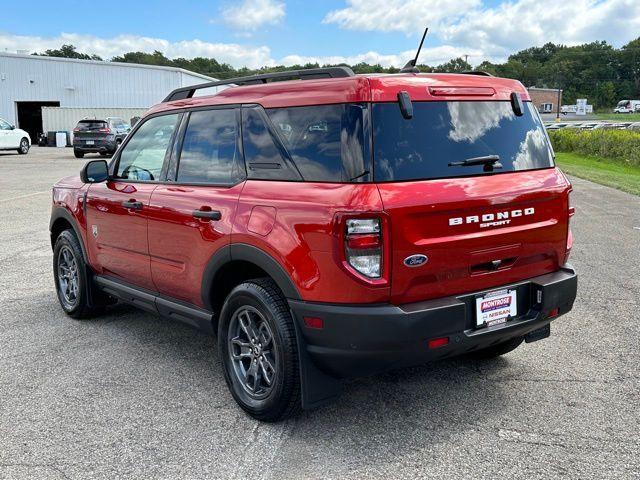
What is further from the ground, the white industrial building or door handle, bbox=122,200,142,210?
the white industrial building

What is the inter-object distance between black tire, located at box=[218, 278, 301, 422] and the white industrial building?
143 ft

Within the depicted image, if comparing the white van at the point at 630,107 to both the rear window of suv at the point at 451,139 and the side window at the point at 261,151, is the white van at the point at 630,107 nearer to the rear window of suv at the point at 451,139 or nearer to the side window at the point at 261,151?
the rear window of suv at the point at 451,139

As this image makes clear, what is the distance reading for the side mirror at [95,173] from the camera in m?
4.90

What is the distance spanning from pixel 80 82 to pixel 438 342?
157 feet

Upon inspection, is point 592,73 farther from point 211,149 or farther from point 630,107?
point 211,149

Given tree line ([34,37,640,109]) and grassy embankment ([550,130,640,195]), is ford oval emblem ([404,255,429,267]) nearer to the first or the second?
grassy embankment ([550,130,640,195])

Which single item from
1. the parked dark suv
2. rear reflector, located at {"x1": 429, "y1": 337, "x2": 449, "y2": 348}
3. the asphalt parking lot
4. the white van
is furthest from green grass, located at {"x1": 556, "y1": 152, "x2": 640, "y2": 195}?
the white van

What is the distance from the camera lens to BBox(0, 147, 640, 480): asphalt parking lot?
308 centimetres

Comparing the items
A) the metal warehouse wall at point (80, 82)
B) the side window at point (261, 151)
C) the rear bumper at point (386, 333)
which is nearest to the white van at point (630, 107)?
the metal warehouse wall at point (80, 82)

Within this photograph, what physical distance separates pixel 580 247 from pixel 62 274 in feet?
21.1

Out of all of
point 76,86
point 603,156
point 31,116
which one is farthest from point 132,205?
point 31,116

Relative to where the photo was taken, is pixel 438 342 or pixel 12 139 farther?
pixel 12 139

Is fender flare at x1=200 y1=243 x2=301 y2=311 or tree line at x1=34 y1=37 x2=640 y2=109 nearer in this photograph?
fender flare at x1=200 y1=243 x2=301 y2=311

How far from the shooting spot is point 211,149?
3996 millimetres
